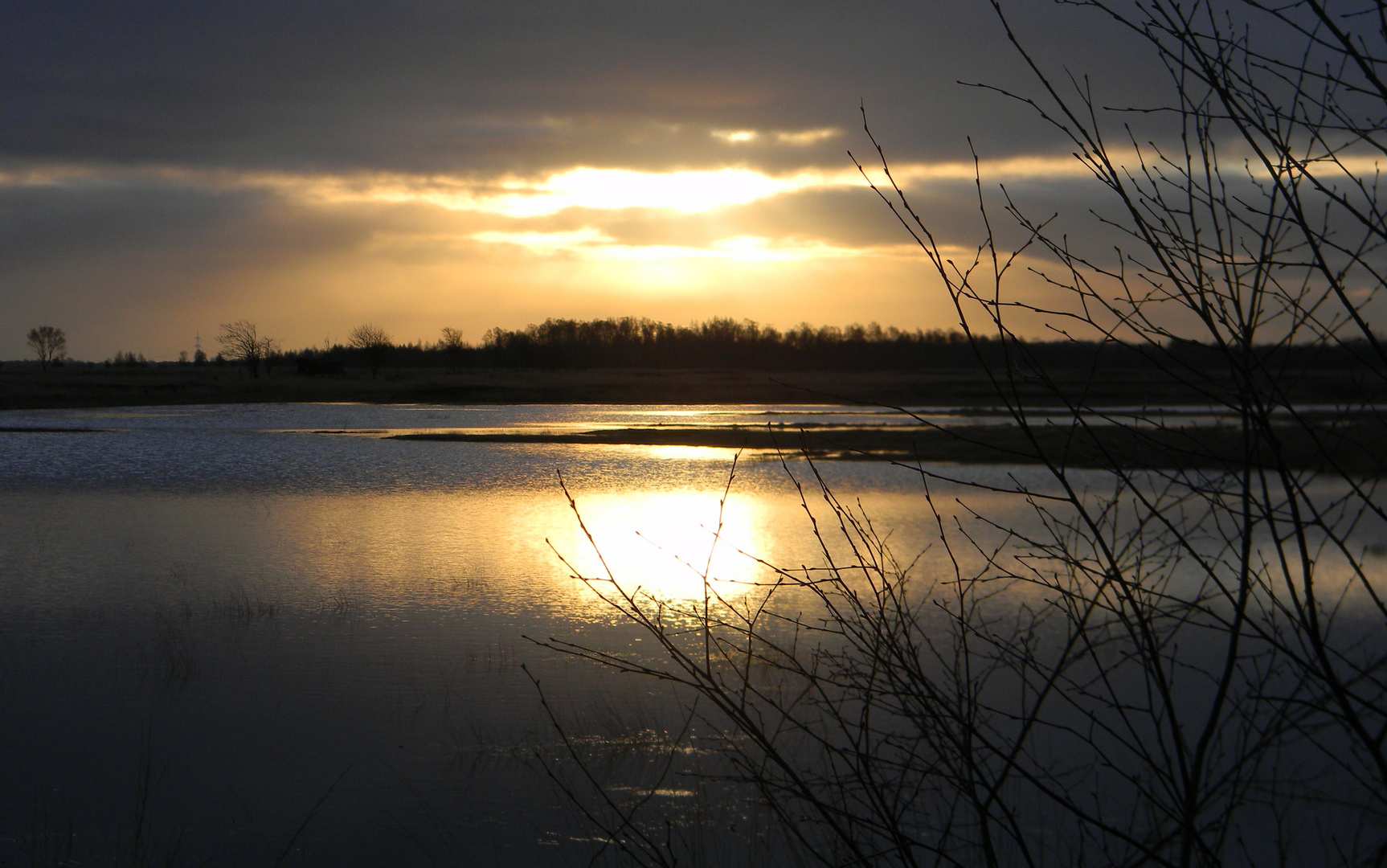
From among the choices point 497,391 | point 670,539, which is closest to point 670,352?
point 497,391

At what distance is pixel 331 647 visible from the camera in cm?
883

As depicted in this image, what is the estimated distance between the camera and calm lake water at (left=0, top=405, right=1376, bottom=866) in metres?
5.73

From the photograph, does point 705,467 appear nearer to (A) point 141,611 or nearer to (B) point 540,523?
(B) point 540,523

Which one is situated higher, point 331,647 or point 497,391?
point 497,391

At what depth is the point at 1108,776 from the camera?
652cm

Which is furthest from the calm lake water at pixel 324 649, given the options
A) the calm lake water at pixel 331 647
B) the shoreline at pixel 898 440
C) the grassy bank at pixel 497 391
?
the grassy bank at pixel 497 391

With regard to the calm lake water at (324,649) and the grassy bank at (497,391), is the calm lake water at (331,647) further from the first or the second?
the grassy bank at (497,391)

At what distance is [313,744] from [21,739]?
187cm

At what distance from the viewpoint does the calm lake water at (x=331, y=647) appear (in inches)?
226

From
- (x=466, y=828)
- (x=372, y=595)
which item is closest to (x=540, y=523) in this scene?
(x=372, y=595)

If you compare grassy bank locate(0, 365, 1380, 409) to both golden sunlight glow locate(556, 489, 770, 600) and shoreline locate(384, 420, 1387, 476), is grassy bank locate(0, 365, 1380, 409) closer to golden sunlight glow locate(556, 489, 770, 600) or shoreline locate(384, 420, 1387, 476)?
shoreline locate(384, 420, 1387, 476)

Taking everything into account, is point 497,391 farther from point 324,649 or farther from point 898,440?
point 324,649

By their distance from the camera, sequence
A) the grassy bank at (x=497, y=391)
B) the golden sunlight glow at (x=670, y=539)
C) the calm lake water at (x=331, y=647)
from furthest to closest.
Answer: the grassy bank at (x=497, y=391)
the golden sunlight glow at (x=670, y=539)
the calm lake water at (x=331, y=647)

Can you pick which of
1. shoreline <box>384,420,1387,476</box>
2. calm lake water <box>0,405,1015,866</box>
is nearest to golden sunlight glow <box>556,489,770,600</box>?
calm lake water <box>0,405,1015,866</box>
